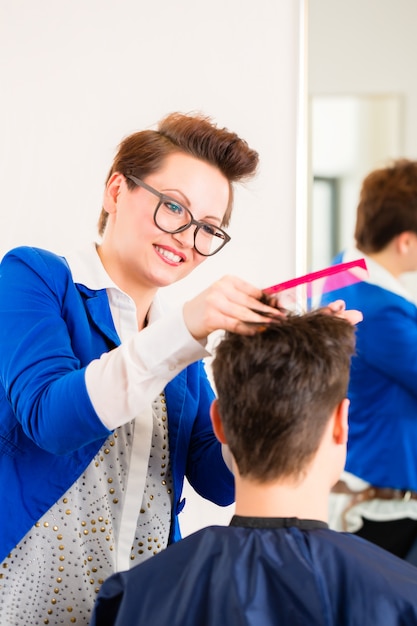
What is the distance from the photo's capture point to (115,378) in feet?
4.09

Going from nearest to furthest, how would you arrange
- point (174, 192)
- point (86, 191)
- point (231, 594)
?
point (231, 594) < point (174, 192) < point (86, 191)

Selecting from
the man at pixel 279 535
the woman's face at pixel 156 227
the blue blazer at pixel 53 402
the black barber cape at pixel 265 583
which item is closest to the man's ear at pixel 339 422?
the man at pixel 279 535

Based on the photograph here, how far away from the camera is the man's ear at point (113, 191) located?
1.71 metres

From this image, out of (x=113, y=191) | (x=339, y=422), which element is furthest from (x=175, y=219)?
(x=339, y=422)

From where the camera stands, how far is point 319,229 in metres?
2.75

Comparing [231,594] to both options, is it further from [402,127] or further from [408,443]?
[402,127]

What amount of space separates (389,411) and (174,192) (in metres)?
1.33

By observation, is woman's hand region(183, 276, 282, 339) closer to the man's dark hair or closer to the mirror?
the man's dark hair

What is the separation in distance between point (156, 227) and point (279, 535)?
0.65m

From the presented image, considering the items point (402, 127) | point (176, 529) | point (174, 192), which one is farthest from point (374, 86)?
point (176, 529)

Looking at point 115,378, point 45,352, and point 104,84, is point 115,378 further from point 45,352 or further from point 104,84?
point 104,84

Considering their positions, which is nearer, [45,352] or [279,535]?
[279,535]

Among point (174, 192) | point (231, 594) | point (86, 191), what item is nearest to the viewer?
point (231, 594)

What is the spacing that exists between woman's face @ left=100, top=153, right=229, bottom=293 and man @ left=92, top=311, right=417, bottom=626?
0.35m
